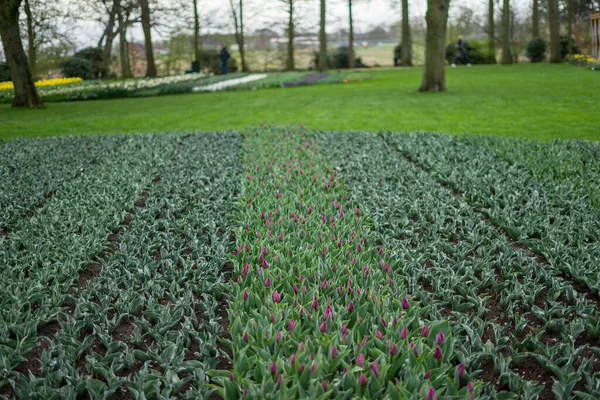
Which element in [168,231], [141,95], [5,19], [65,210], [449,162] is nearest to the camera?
[168,231]

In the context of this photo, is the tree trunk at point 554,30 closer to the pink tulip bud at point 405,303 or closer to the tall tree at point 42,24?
the tall tree at point 42,24

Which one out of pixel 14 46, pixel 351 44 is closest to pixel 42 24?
pixel 14 46

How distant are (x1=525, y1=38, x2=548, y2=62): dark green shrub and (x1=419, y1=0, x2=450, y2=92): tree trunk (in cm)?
1975

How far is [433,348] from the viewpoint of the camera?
Result: 2.67 metres

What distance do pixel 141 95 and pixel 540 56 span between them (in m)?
23.9

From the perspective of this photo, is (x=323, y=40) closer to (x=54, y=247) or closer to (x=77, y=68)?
(x=77, y=68)

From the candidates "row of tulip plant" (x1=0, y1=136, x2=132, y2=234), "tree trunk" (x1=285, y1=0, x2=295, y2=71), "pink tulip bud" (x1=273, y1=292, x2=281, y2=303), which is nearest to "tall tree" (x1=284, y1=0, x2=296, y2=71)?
"tree trunk" (x1=285, y1=0, x2=295, y2=71)

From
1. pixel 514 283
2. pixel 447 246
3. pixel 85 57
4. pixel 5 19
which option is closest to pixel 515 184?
pixel 447 246

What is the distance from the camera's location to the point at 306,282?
3.44 meters

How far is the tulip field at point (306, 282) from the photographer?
258 centimetres

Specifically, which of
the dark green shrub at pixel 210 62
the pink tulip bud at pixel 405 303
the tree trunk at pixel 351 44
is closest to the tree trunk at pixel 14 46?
the pink tulip bud at pixel 405 303

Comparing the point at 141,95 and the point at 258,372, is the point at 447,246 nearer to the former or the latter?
the point at 258,372

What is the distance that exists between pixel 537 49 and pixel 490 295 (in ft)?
108

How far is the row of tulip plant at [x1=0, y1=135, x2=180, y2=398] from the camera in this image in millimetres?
3044
